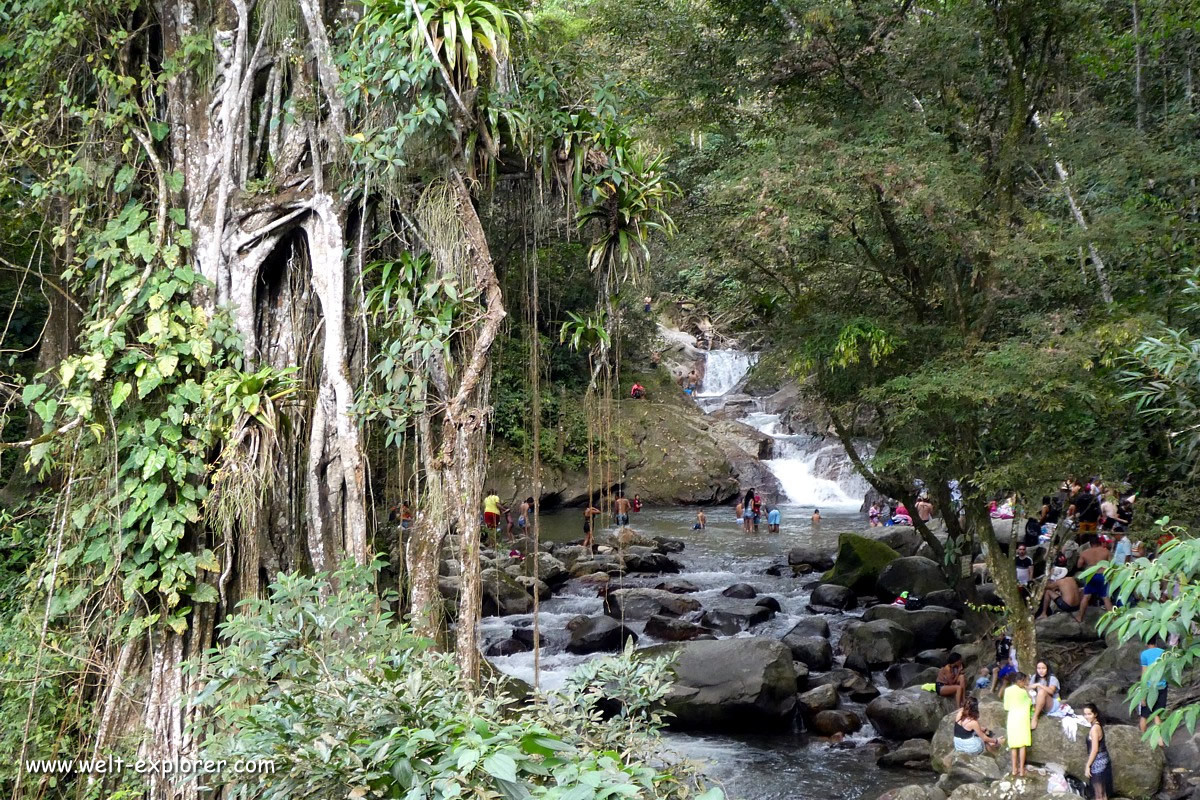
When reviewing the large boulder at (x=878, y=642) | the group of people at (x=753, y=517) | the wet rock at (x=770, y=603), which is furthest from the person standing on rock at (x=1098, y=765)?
the group of people at (x=753, y=517)

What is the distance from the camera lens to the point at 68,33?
18.2 feet

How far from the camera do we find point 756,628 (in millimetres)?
13047

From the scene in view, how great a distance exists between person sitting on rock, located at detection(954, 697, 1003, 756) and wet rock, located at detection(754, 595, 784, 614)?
5030 millimetres

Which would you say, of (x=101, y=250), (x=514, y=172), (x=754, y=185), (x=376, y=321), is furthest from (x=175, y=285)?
(x=754, y=185)

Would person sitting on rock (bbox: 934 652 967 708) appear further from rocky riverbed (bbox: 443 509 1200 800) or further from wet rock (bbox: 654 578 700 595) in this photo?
wet rock (bbox: 654 578 700 595)

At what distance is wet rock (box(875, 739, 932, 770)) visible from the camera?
354 inches

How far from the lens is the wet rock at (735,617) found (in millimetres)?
12898

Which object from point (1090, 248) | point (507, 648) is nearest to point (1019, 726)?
point (1090, 248)

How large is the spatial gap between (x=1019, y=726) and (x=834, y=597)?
6377mm

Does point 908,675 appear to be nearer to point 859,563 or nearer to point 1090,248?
point 859,563

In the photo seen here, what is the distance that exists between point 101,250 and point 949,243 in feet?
24.5

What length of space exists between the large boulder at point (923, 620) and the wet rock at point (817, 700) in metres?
2.24

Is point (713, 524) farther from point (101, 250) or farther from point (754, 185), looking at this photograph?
point (101, 250)

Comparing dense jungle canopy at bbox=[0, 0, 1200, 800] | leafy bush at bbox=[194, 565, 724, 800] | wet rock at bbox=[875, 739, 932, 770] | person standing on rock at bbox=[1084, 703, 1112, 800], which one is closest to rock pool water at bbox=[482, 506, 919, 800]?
wet rock at bbox=[875, 739, 932, 770]
